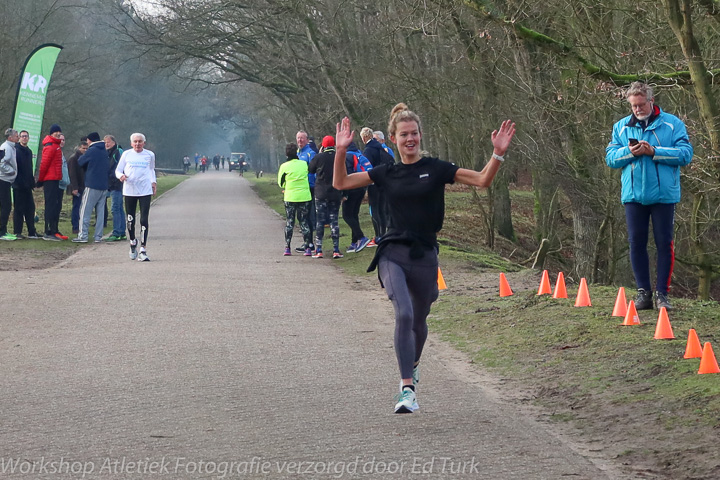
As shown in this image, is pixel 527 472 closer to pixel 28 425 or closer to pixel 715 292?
pixel 28 425

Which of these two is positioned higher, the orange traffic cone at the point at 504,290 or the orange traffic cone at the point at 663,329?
the orange traffic cone at the point at 663,329

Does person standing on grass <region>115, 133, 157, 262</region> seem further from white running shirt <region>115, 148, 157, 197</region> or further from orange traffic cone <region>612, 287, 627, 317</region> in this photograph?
orange traffic cone <region>612, 287, 627, 317</region>

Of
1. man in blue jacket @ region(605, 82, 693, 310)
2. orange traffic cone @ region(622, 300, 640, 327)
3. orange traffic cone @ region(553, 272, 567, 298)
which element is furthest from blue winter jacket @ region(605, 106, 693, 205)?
orange traffic cone @ region(553, 272, 567, 298)

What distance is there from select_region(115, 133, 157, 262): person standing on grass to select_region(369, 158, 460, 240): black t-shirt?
9923 mm

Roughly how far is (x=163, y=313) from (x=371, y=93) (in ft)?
53.0

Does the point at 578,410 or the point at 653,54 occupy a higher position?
the point at 653,54

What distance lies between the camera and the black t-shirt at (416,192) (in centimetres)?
647

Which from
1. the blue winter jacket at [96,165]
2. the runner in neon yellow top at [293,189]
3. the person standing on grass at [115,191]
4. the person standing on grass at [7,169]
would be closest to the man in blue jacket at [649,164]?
the runner in neon yellow top at [293,189]

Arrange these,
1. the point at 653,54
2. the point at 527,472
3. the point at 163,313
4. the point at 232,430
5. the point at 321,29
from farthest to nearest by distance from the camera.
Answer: the point at 321,29, the point at 653,54, the point at 163,313, the point at 232,430, the point at 527,472

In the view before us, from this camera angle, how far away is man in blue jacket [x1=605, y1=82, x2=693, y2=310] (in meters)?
8.78

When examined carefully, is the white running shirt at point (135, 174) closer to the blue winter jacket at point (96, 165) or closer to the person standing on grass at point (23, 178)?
the blue winter jacket at point (96, 165)

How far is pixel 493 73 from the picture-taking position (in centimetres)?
2045

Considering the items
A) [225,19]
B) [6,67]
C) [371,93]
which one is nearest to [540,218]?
[371,93]

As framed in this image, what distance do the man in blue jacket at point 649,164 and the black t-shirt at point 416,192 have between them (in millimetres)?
2860
